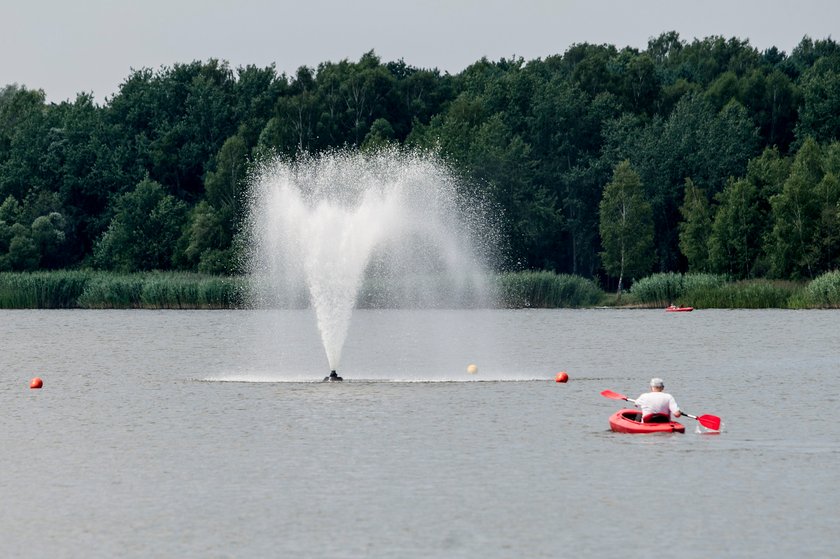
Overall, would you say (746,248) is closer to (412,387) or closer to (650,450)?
(412,387)

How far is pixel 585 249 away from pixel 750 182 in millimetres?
25168

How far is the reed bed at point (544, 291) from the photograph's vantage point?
11825 centimetres

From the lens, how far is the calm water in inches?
960

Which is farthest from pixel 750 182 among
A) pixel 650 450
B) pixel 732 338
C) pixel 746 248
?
pixel 650 450

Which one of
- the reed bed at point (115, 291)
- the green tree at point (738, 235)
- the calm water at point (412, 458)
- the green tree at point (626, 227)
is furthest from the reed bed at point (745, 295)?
the calm water at point (412, 458)

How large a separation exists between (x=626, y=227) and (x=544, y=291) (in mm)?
29150

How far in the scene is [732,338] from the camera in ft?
265

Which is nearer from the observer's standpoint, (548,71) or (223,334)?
(223,334)

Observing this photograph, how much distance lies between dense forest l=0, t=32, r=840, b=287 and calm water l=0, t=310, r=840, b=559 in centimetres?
7695

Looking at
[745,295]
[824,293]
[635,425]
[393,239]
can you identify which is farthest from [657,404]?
[393,239]

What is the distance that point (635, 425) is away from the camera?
1449 inches

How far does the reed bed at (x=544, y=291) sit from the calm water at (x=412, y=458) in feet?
162

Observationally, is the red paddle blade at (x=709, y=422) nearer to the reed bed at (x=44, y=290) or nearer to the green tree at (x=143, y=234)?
the reed bed at (x=44, y=290)

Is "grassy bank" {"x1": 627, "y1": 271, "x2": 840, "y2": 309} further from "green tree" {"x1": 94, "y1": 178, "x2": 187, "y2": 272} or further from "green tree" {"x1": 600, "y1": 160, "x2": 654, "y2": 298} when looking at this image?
"green tree" {"x1": 94, "y1": 178, "x2": 187, "y2": 272}
